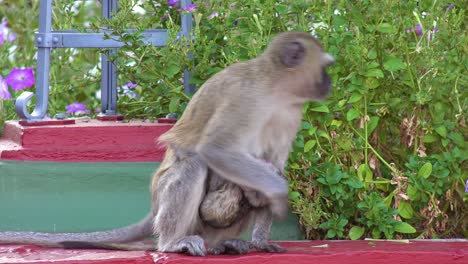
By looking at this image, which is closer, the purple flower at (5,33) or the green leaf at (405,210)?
the green leaf at (405,210)

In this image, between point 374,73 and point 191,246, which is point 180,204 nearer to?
point 191,246

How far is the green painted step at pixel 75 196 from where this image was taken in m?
4.95

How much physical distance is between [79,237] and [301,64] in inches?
43.4

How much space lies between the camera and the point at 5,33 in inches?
326

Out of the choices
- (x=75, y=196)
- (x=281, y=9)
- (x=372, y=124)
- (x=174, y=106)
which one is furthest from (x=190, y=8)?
(x=372, y=124)

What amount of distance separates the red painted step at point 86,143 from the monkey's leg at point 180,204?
1574 millimetres

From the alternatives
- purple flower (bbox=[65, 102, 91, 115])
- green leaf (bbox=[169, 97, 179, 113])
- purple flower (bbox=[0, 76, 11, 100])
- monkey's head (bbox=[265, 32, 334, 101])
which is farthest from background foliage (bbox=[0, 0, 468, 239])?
purple flower (bbox=[0, 76, 11, 100])

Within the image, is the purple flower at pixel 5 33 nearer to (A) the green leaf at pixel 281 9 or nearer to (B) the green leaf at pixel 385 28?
(A) the green leaf at pixel 281 9

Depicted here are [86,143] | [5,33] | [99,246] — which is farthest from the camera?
[5,33]

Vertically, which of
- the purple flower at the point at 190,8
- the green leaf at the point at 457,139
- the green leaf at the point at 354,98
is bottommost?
the green leaf at the point at 457,139

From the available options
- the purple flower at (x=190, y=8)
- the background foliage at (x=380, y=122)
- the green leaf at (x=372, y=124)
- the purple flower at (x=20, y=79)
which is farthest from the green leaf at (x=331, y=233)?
the purple flower at (x=20, y=79)

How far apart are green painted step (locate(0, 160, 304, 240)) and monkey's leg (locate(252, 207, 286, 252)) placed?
2.26 ft

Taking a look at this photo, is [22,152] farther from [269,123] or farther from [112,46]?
[269,123]

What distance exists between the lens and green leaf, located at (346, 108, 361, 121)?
4.87 m
